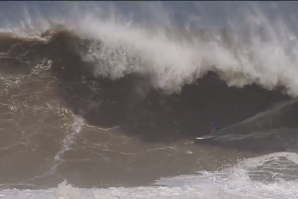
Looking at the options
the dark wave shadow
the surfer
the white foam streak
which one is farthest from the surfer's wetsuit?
the white foam streak

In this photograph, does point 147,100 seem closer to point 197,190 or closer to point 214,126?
point 214,126

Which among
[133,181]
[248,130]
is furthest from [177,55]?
[133,181]

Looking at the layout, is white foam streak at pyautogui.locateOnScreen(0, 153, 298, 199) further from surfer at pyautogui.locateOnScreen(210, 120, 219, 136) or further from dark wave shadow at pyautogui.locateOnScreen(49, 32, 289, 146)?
dark wave shadow at pyautogui.locateOnScreen(49, 32, 289, 146)

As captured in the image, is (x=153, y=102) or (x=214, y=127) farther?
(x=153, y=102)

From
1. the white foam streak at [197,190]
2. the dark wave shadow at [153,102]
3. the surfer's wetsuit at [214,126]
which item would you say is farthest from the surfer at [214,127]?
the white foam streak at [197,190]

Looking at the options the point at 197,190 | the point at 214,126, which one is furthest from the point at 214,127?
the point at 197,190

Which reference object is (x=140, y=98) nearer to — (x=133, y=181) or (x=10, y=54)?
(x=133, y=181)

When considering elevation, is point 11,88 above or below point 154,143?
above

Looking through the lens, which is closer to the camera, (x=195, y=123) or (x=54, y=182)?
(x=54, y=182)
